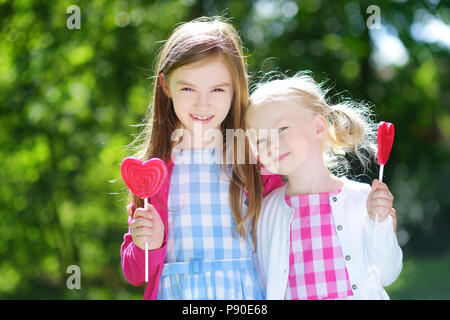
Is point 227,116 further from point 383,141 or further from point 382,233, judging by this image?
point 382,233

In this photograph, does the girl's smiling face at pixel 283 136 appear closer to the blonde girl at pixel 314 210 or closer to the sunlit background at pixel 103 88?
the blonde girl at pixel 314 210

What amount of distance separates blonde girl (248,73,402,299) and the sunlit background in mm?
3113

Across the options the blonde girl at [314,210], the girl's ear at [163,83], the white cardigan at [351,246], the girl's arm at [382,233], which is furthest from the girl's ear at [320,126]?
the girl's ear at [163,83]

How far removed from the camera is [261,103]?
2.38 meters

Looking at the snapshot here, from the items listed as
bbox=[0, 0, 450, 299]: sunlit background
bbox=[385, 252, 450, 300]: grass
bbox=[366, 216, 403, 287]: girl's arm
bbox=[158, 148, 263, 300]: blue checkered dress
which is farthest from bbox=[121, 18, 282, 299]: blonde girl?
bbox=[385, 252, 450, 300]: grass

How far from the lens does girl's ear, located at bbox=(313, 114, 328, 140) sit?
2.41 m

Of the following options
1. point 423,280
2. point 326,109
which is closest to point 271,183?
point 326,109

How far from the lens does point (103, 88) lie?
20.0ft

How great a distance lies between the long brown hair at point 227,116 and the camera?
2320 mm

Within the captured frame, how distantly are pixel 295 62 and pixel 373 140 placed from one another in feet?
10.9

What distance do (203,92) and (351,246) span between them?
0.87m

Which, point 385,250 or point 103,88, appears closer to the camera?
point 385,250

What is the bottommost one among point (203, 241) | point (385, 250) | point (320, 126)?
point (385, 250)

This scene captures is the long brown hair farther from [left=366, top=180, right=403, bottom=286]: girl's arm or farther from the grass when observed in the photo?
the grass
